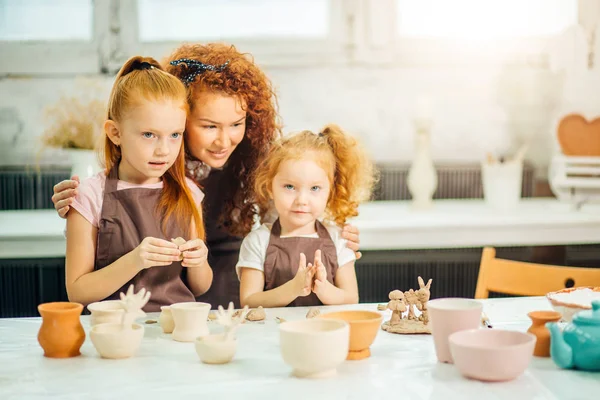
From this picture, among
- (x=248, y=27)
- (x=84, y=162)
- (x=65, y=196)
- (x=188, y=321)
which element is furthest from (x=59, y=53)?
(x=188, y=321)

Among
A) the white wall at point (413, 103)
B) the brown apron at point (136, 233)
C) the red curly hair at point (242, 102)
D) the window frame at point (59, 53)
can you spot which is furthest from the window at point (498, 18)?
the brown apron at point (136, 233)

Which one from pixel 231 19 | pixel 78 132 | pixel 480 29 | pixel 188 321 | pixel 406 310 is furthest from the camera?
pixel 480 29

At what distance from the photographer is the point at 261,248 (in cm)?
203

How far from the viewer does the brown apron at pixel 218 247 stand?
7.79ft

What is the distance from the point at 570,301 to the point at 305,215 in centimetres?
69

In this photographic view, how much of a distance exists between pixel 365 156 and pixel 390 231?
829 mm

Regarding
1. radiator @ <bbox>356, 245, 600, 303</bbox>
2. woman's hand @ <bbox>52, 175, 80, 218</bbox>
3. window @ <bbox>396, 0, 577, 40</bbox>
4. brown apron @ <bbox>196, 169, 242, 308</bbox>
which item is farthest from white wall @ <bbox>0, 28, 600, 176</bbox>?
woman's hand @ <bbox>52, 175, 80, 218</bbox>

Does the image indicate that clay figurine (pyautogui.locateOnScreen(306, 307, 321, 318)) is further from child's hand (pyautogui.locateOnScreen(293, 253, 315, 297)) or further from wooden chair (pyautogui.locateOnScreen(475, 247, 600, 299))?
wooden chair (pyautogui.locateOnScreen(475, 247, 600, 299))

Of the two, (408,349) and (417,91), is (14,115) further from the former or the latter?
(408,349)

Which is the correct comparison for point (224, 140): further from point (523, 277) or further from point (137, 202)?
point (523, 277)

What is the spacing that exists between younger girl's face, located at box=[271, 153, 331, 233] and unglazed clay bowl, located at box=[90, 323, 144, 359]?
65 cm

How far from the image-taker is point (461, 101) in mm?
3689

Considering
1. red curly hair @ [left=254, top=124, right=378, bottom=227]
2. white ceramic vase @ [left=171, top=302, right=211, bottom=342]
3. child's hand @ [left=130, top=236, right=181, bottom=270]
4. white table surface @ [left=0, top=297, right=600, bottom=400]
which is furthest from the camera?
red curly hair @ [left=254, top=124, right=378, bottom=227]

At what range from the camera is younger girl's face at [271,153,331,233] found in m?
1.95
